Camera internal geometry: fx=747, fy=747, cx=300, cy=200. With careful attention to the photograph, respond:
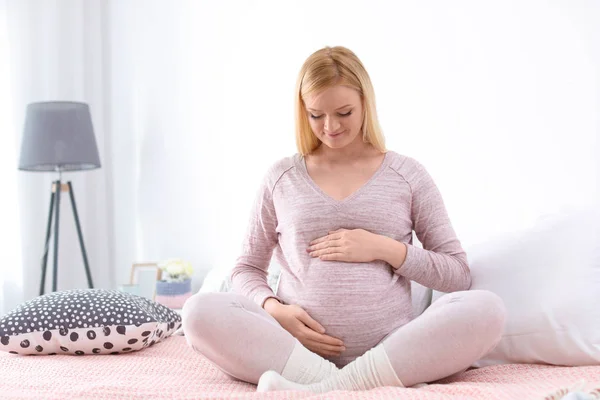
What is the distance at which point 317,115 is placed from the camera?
1.69m

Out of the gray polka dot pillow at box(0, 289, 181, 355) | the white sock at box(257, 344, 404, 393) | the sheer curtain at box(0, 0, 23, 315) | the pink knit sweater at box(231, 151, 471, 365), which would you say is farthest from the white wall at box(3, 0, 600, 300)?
the gray polka dot pillow at box(0, 289, 181, 355)

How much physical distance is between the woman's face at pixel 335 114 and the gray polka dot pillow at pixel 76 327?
647mm

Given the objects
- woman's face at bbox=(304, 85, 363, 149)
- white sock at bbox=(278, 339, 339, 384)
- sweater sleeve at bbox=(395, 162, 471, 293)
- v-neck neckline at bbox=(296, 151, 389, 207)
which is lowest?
white sock at bbox=(278, 339, 339, 384)

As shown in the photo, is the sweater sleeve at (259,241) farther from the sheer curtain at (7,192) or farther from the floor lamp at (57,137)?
the sheer curtain at (7,192)

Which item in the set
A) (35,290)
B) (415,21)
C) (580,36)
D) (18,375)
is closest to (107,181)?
(35,290)

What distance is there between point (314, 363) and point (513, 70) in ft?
3.75

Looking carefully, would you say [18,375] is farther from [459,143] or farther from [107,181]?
[107,181]

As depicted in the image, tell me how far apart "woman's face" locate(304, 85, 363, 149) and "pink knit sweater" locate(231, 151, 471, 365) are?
0.38 feet

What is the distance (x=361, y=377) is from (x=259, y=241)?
513 mm

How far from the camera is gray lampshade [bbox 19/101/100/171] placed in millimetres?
2949

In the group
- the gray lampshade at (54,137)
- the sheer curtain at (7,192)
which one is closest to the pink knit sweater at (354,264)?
the gray lampshade at (54,137)

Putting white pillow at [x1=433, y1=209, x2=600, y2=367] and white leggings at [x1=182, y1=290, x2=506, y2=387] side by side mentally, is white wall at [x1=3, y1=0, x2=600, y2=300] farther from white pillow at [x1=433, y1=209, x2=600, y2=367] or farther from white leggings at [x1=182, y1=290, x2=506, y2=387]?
white leggings at [x1=182, y1=290, x2=506, y2=387]

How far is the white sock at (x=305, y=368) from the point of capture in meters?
1.46

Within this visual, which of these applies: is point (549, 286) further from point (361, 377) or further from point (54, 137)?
point (54, 137)
